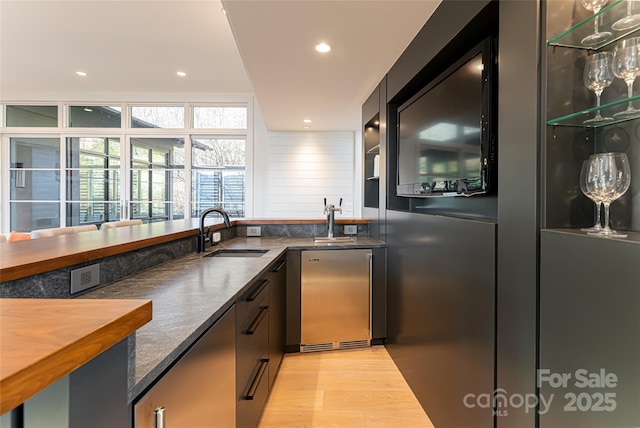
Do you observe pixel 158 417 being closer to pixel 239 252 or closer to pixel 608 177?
pixel 608 177

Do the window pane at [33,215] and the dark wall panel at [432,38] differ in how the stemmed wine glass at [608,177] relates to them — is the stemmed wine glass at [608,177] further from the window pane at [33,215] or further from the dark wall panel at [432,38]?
the window pane at [33,215]

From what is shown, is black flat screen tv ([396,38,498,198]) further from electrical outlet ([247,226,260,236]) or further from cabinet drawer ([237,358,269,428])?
electrical outlet ([247,226,260,236])

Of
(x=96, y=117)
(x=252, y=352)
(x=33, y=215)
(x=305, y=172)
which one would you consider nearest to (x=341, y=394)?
(x=252, y=352)

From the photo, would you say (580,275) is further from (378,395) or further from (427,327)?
(378,395)

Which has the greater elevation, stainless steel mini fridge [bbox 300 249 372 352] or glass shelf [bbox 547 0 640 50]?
glass shelf [bbox 547 0 640 50]

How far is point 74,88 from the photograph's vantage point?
5297 millimetres

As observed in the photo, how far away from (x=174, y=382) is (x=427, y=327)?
1.50m

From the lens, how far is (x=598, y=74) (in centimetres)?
93

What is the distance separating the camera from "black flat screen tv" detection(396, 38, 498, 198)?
51.5 inches

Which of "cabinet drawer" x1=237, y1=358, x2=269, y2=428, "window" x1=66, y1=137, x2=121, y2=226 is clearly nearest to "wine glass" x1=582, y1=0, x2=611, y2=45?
"cabinet drawer" x1=237, y1=358, x2=269, y2=428

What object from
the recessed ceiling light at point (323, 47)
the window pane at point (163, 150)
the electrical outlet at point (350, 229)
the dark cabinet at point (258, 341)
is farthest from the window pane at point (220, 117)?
the dark cabinet at point (258, 341)

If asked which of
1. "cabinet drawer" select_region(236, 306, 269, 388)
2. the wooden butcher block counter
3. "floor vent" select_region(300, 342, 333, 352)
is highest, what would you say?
the wooden butcher block counter

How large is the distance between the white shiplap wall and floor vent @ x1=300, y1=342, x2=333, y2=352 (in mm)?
3061

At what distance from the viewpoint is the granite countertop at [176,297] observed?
692 millimetres
